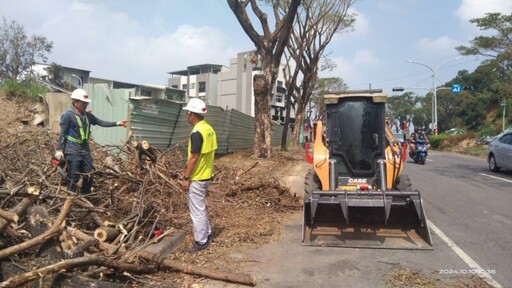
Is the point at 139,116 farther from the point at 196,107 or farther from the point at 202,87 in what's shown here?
the point at 202,87

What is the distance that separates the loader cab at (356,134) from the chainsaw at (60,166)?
4.46m

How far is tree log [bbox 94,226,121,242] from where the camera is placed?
5691mm

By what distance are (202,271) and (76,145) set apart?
10.5 feet

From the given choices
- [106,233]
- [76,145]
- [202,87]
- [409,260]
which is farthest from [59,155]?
[202,87]

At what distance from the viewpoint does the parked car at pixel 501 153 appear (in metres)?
16.5

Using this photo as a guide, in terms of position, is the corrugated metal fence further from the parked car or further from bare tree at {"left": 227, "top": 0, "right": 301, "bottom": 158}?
the parked car

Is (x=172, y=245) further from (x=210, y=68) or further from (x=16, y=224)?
(x=210, y=68)

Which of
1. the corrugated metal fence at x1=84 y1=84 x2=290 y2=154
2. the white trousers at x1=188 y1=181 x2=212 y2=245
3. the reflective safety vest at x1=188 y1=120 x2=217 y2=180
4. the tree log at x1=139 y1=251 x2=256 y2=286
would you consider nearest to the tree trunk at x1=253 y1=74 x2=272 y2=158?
the corrugated metal fence at x1=84 y1=84 x2=290 y2=154

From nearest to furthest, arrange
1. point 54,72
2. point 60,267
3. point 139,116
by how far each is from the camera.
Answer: point 60,267 < point 139,116 < point 54,72

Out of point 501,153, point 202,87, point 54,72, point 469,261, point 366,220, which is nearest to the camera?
point 469,261

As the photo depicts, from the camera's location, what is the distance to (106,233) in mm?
5762

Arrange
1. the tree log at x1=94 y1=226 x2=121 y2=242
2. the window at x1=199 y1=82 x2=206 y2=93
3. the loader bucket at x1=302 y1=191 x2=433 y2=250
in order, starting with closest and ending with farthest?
the tree log at x1=94 y1=226 x2=121 y2=242 → the loader bucket at x1=302 y1=191 x2=433 y2=250 → the window at x1=199 y1=82 x2=206 y2=93

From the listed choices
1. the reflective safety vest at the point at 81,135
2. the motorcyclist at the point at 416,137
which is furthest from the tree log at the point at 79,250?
the motorcyclist at the point at 416,137

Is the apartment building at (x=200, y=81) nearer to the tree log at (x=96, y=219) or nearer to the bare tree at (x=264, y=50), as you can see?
the bare tree at (x=264, y=50)
